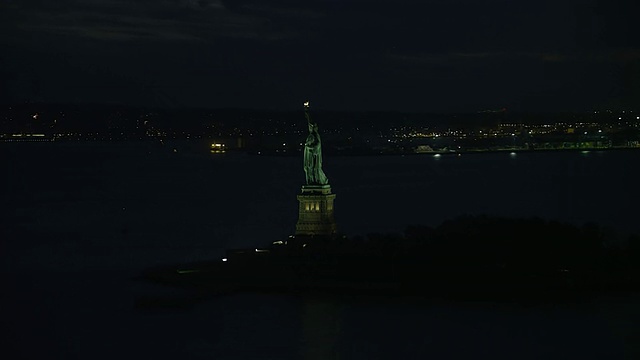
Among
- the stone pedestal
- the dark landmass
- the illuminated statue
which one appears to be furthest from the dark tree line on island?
the illuminated statue

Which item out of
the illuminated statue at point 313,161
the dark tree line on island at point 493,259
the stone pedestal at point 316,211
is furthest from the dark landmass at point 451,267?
the illuminated statue at point 313,161

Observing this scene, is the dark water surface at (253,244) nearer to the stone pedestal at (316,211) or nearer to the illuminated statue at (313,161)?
the stone pedestal at (316,211)

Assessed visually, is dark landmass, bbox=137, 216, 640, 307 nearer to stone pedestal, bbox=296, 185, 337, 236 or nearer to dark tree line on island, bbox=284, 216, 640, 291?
dark tree line on island, bbox=284, 216, 640, 291

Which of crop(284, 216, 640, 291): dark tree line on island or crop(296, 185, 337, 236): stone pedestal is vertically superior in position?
crop(296, 185, 337, 236): stone pedestal

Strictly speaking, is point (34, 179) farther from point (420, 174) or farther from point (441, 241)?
point (441, 241)

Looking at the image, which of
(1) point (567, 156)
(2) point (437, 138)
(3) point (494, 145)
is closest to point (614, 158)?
(1) point (567, 156)

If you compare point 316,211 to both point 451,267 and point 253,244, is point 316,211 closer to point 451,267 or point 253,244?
point 451,267
